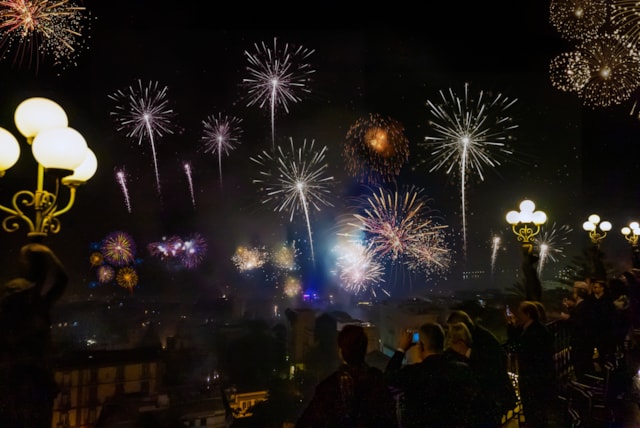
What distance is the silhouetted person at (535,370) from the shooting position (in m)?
A: 3.95

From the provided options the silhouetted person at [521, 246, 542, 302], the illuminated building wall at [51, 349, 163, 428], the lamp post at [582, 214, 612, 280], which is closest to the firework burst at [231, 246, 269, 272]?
the illuminated building wall at [51, 349, 163, 428]

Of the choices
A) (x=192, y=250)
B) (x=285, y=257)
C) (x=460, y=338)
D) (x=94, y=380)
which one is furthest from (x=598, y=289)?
(x=285, y=257)

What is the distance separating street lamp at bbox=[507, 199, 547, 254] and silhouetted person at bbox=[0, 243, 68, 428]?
7093 mm

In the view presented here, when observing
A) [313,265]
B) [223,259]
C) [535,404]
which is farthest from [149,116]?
[313,265]

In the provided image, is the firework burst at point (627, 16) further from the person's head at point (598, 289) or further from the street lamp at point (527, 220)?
the person's head at point (598, 289)

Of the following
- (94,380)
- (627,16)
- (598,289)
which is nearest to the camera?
(598,289)

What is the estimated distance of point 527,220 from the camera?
7289mm

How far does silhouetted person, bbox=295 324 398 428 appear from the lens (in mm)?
2523

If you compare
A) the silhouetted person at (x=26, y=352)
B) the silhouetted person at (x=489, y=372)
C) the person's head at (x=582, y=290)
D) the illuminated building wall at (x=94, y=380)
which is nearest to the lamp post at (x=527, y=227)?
the person's head at (x=582, y=290)

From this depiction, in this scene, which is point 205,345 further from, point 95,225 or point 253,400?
point 95,225

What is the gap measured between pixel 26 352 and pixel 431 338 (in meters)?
2.83

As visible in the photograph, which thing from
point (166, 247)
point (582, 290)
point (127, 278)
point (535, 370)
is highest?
point (166, 247)

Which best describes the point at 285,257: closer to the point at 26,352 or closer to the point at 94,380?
the point at 94,380

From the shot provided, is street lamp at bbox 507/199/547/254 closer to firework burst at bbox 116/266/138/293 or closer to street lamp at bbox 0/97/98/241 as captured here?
street lamp at bbox 0/97/98/241
